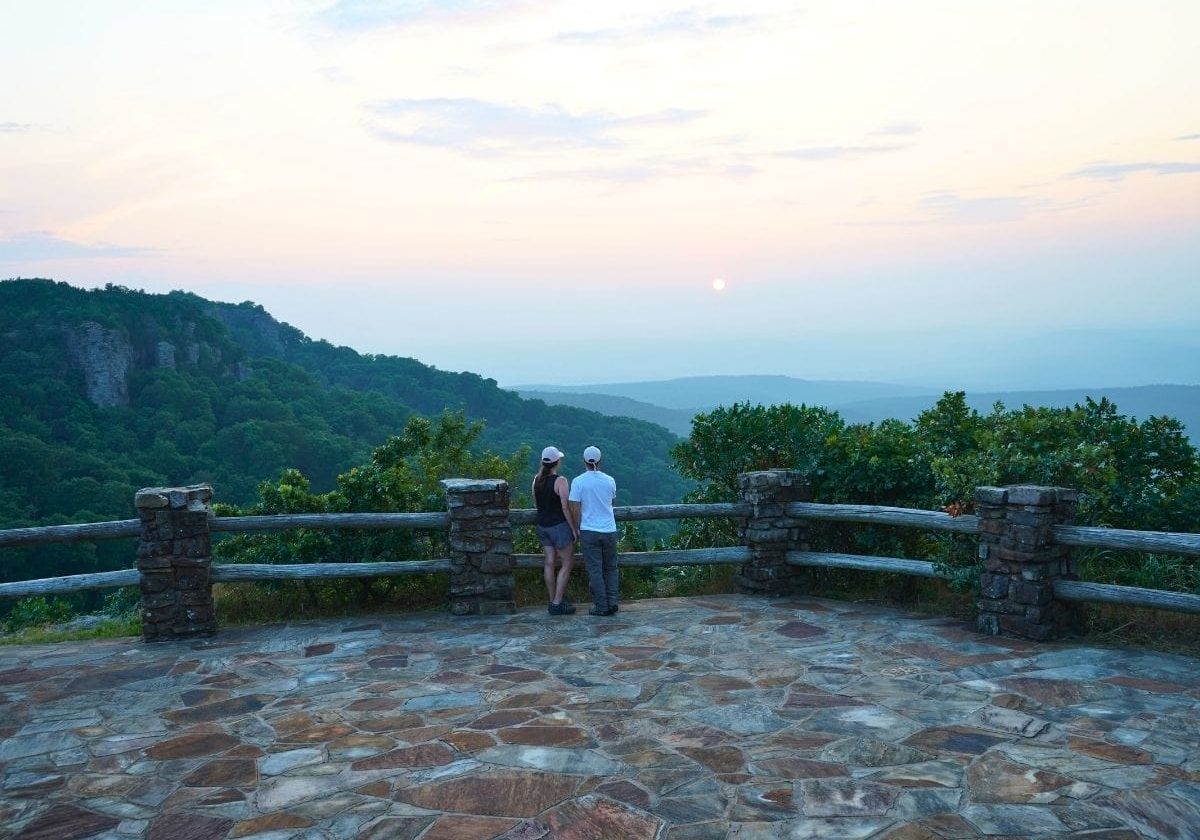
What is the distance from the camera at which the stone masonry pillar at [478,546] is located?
343 inches

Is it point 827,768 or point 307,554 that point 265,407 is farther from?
point 827,768

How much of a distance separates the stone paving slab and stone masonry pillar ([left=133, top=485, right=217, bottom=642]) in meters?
0.27

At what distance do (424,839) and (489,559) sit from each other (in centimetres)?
457

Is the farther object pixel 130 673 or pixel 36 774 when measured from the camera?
pixel 130 673

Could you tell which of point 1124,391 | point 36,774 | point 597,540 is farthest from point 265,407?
point 1124,391

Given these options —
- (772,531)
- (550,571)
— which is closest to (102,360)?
(550,571)

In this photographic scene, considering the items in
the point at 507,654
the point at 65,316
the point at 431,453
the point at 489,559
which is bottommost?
the point at 507,654

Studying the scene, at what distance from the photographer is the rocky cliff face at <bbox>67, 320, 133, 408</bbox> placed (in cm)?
3494

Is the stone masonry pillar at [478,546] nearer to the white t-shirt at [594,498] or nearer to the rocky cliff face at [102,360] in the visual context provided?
the white t-shirt at [594,498]

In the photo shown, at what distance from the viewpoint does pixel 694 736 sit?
5.44 m

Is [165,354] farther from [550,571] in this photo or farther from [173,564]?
[550,571]

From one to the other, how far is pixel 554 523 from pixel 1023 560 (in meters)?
3.95

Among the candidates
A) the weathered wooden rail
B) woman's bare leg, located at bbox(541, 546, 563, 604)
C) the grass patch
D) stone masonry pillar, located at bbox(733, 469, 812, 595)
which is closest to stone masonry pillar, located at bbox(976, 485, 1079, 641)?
the weathered wooden rail

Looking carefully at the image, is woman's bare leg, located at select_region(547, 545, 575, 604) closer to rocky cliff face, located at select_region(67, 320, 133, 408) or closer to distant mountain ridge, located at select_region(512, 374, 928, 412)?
rocky cliff face, located at select_region(67, 320, 133, 408)
